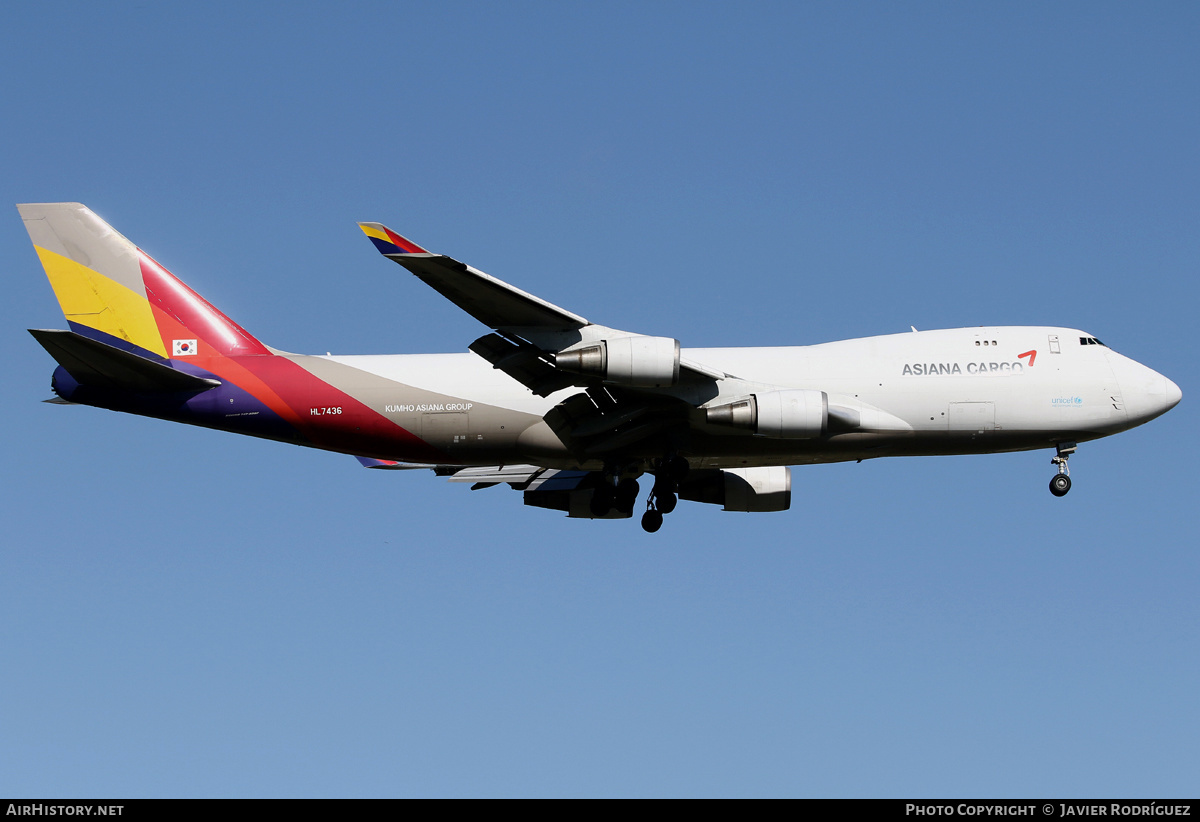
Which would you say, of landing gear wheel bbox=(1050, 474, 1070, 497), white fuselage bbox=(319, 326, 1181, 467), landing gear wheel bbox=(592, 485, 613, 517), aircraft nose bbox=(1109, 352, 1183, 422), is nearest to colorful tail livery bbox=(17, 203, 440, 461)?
white fuselage bbox=(319, 326, 1181, 467)

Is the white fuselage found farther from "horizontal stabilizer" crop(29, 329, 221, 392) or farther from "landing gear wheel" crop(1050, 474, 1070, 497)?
"horizontal stabilizer" crop(29, 329, 221, 392)

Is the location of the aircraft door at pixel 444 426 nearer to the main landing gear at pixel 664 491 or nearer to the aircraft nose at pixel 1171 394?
the main landing gear at pixel 664 491

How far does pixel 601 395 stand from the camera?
3173cm

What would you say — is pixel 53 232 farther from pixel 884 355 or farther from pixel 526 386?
pixel 884 355

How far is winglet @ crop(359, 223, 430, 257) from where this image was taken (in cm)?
2605

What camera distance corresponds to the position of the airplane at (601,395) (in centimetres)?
3181

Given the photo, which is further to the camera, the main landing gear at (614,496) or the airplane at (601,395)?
the main landing gear at (614,496)

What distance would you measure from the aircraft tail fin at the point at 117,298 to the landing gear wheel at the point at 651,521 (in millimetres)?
11377

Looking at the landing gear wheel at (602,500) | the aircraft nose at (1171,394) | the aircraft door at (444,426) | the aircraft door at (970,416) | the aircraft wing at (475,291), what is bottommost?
the landing gear wheel at (602,500)

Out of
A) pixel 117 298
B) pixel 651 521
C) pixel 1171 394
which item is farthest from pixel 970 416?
pixel 117 298

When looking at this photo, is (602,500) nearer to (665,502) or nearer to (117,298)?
(665,502)

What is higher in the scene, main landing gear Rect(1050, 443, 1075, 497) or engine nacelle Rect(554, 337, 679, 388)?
engine nacelle Rect(554, 337, 679, 388)

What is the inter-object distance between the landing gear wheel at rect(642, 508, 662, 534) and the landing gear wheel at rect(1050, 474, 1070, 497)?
11.0 metres

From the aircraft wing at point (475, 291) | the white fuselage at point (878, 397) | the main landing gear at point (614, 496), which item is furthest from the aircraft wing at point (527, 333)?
the main landing gear at point (614, 496)
